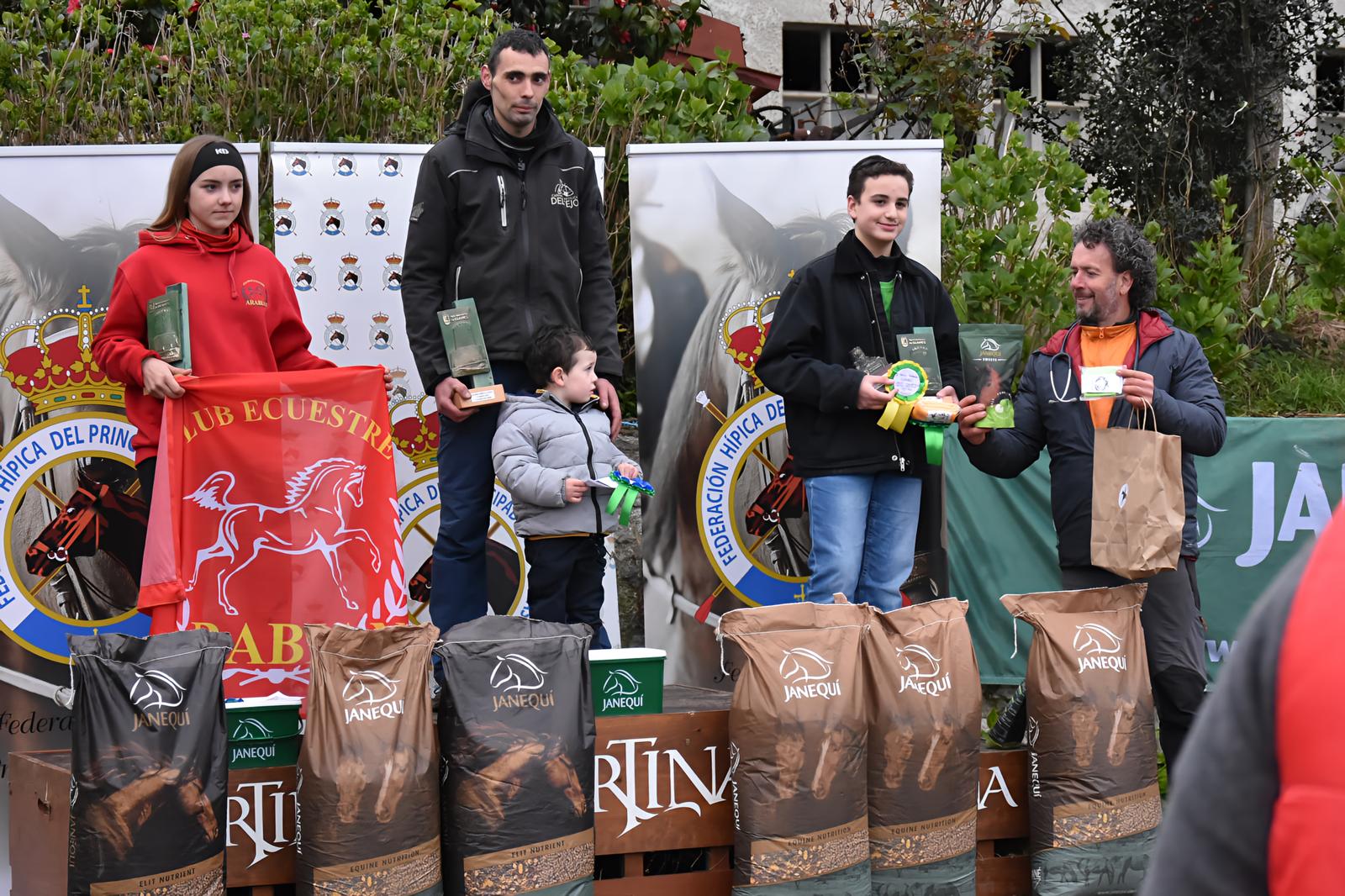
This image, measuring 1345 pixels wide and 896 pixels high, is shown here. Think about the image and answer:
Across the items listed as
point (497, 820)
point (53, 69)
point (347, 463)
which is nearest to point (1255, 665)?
point (497, 820)

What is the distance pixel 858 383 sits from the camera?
14.3ft

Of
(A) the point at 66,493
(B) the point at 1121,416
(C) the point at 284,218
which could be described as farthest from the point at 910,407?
(A) the point at 66,493

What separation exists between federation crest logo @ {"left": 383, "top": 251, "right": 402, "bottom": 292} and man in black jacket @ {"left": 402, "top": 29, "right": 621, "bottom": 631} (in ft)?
2.53

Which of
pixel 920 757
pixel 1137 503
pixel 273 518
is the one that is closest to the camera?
pixel 920 757

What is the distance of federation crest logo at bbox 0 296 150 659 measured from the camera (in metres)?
5.00

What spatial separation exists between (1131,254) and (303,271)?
9.11ft

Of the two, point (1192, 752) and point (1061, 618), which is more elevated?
point (1192, 752)

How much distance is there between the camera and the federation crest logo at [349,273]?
5.25 meters

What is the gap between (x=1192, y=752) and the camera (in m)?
1.02

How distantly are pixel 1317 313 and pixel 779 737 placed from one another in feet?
20.1

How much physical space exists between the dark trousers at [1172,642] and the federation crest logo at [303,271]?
275 cm

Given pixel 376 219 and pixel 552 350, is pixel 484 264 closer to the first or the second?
pixel 552 350

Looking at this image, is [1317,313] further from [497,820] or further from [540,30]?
[497,820]

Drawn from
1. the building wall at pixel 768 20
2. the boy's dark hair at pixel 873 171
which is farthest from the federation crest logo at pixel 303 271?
the building wall at pixel 768 20
